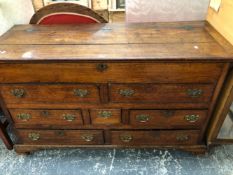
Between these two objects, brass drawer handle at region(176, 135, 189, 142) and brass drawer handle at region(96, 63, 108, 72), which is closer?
brass drawer handle at region(96, 63, 108, 72)

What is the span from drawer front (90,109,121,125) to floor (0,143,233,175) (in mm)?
356

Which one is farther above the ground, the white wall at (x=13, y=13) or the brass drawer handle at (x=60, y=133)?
the white wall at (x=13, y=13)

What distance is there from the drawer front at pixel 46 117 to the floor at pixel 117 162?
13.1 inches

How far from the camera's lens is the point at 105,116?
4.39ft

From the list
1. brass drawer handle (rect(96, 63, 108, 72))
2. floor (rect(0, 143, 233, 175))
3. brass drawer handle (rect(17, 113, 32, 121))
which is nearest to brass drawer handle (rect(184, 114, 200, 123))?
floor (rect(0, 143, 233, 175))

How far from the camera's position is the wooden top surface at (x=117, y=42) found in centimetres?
107

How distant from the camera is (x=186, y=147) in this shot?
1.50 metres

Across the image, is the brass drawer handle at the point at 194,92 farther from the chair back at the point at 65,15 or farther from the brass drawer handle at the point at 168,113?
the chair back at the point at 65,15

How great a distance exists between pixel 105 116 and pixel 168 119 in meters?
0.41

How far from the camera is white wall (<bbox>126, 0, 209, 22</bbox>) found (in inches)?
58.6

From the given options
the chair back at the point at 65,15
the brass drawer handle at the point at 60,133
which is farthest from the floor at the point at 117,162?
the chair back at the point at 65,15

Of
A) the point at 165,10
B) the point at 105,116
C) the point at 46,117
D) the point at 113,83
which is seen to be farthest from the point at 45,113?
the point at 165,10

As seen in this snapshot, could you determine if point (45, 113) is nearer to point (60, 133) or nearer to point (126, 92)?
point (60, 133)

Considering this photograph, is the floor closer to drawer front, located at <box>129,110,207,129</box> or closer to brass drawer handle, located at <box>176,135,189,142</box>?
brass drawer handle, located at <box>176,135,189,142</box>
